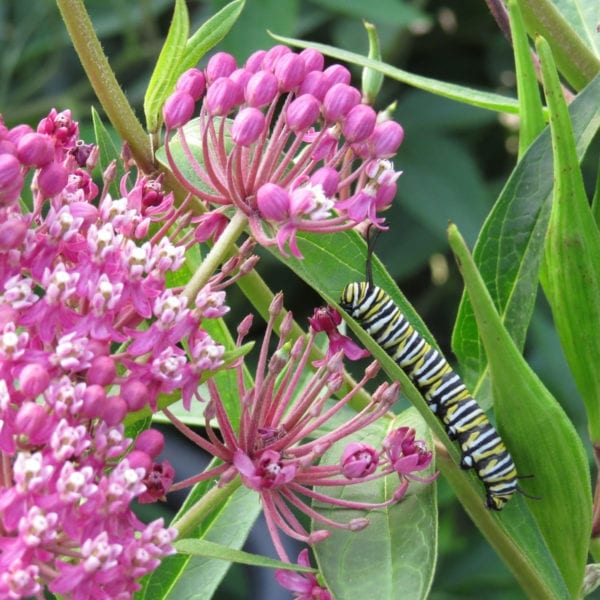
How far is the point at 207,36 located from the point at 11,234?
0.32 metres

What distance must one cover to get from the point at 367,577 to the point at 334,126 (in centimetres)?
43

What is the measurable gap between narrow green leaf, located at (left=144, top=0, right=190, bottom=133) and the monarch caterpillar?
0.84 feet

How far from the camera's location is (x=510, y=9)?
3.67 ft

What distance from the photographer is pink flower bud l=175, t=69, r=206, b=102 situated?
1.10 meters

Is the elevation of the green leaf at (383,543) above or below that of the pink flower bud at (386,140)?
below

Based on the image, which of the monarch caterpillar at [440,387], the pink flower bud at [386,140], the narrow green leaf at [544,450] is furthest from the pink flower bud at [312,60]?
the narrow green leaf at [544,450]

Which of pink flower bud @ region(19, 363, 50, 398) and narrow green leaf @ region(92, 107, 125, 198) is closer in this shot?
pink flower bud @ region(19, 363, 50, 398)

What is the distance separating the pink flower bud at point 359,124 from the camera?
1.06 meters

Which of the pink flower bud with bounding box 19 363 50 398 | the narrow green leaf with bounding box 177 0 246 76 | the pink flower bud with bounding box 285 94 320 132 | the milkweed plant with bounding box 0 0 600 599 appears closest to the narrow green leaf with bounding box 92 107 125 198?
the milkweed plant with bounding box 0 0 600 599

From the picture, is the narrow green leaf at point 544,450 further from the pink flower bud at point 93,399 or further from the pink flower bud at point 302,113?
the pink flower bud at point 93,399

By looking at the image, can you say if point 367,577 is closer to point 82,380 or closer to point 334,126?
point 82,380

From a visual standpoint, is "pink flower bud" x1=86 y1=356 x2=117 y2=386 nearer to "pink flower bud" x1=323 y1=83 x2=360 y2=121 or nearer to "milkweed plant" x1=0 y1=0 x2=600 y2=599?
"milkweed plant" x1=0 y1=0 x2=600 y2=599

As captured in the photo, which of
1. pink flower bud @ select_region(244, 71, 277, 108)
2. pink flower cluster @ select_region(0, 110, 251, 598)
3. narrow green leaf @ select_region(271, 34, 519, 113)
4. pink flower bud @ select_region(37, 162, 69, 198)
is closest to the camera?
pink flower cluster @ select_region(0, 110, 251, 598)

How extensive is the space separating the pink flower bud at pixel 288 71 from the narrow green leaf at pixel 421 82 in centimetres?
14
